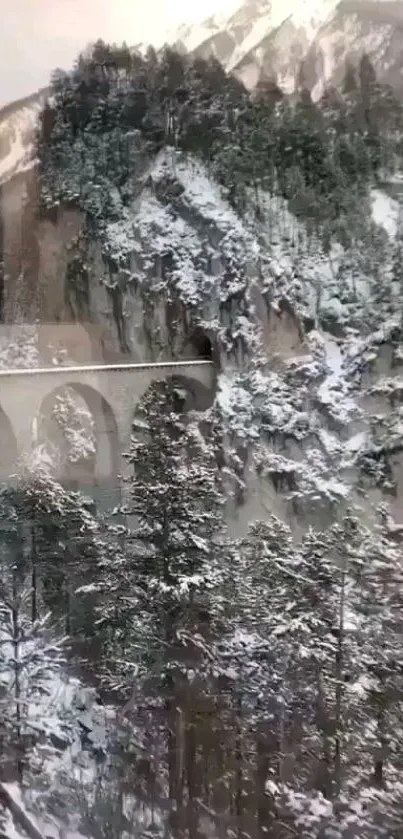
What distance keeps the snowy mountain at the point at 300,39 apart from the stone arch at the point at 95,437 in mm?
586

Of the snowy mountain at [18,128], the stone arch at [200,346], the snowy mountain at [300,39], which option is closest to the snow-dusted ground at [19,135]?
the snowy mountain at [18,128]

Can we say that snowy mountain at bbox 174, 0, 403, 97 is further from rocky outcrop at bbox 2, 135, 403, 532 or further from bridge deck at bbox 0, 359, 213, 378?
bridge deck at bbox 0, 359, 213, 378

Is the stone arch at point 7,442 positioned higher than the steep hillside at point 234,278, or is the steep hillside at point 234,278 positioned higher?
the steep hillside at point 234,278

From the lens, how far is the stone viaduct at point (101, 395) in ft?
4.08

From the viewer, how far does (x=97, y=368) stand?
1.25 meters

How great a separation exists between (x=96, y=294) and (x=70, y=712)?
709mm

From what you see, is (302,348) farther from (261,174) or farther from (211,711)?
(211,711)

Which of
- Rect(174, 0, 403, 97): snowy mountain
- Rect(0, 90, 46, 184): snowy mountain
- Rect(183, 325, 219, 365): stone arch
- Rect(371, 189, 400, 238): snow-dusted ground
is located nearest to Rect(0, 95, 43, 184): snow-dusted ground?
Rect(0, 90, 46, 184): snowy mountain

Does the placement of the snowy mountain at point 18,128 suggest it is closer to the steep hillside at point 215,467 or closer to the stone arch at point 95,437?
the steep hillside at point 215,467

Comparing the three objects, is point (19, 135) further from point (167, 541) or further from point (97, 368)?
point (167, 541)

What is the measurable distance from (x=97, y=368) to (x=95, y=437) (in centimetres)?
12

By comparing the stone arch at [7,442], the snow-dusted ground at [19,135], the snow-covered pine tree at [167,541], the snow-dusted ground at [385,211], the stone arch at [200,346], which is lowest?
the snow-covered pine tree at [167,541]

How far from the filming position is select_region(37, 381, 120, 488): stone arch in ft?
4.09

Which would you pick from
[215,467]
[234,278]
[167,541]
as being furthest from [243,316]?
[167,541]
